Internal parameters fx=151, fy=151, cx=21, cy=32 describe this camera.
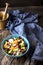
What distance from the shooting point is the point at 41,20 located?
3.73 ft

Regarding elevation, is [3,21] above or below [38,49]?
above

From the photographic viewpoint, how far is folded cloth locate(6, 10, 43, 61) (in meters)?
0.87

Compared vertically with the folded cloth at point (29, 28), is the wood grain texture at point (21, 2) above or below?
above

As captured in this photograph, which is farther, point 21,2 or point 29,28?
point 21,2

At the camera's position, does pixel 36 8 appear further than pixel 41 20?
Yes

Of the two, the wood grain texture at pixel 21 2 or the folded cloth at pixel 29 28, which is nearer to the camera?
the folded cloth at pixel 29 28

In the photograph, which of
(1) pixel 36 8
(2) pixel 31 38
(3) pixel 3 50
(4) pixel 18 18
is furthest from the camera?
(1) pixel 36 8

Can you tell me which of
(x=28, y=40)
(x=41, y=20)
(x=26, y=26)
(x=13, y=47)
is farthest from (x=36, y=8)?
(x=13, y=47)

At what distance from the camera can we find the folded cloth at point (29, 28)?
871 mm

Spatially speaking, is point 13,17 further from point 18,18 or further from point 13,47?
point 13,47

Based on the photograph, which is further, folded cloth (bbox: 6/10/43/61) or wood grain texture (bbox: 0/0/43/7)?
wood grain texture (bbox: 0/0/43/7)

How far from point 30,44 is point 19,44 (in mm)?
74

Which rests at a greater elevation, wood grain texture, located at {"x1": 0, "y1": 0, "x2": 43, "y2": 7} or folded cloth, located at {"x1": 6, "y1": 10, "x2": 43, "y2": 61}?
wood grain texture, located at {"x1": 0, "y1": 0, "x2": 43, "y2": 7}

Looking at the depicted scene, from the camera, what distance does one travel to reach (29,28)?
3.31ft
